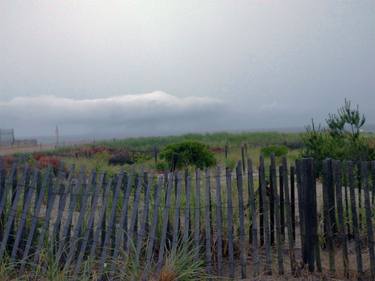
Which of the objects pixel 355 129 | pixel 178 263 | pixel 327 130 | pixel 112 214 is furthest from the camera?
pixel 327 130

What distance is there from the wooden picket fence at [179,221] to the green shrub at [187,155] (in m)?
8.08

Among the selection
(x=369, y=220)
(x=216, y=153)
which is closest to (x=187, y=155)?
(x=369, y=220)

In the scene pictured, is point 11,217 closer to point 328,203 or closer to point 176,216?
point 176,216

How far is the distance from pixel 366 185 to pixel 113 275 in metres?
3.12

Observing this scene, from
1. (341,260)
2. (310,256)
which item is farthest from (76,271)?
(341,260)

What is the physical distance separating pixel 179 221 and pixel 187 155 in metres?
8.56

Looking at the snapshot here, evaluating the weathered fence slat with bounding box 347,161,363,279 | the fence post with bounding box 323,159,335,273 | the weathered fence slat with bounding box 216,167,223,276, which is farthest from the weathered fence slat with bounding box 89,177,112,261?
the weathered fence slat with bounding box 347,161,363,279

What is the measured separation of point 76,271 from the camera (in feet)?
17.9

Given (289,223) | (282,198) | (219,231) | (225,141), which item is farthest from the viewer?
(225,141)

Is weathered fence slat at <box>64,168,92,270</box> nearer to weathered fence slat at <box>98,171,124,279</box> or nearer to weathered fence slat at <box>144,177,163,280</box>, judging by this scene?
weathered fence slat at <box>98,171,124,279</box>

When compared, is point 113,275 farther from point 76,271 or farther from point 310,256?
point 310,256

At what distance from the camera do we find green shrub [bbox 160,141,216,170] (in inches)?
567

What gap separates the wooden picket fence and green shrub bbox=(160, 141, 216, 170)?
318 inches

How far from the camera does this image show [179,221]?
5.96 metres
